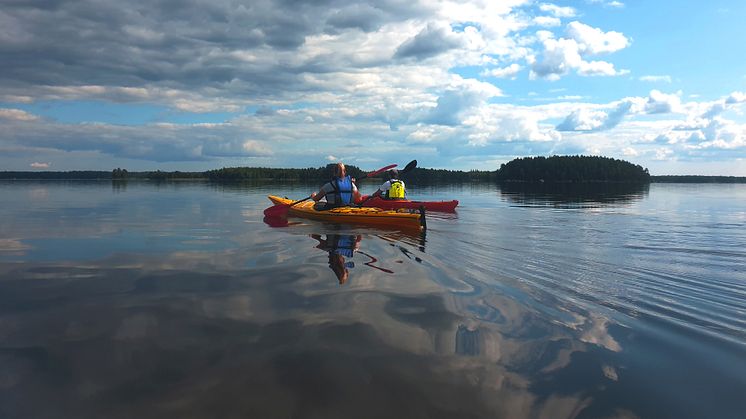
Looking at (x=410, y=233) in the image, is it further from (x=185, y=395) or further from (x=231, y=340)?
(x=185, y=395)

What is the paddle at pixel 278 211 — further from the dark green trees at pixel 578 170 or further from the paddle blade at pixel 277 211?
the dark green trees at pixel 578 170

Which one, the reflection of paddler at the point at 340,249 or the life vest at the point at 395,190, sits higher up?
the life vest at the point at 395,190

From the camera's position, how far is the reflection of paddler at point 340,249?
8523 millimetres

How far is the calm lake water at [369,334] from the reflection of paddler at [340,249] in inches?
4.4

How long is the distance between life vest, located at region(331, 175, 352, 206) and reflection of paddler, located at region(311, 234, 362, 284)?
305 centimetres

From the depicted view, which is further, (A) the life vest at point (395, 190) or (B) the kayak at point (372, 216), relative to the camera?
(A) the life vest at point (395, 190)

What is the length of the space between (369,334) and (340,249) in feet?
20.2

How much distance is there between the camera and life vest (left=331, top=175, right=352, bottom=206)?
16.6m

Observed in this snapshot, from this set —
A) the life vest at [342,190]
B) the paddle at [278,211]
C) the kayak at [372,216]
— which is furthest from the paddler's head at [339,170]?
the paddle at [278,211]

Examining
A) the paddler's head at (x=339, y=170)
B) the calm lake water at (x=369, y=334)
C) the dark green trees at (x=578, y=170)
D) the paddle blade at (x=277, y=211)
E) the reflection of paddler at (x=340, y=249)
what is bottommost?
the calm lake water at (x=369, y=334)

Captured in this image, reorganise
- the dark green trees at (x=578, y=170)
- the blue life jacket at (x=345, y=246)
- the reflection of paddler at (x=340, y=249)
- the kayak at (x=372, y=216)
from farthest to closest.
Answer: the dark green trees at (x=578, y=170) < the kayak at (x=372, y=216) < the blue life jacket at (x=345, y=246) < the reflection of paddler at (x=340, y=249)

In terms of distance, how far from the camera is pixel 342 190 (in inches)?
655

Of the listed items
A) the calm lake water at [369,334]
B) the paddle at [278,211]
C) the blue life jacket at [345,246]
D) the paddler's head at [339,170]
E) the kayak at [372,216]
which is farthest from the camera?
the paddle at [278,211]

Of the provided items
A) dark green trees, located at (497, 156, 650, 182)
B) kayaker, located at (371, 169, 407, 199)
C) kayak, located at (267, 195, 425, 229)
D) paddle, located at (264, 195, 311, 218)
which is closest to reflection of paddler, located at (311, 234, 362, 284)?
kayak, located at (267, 195, 425, 229)
